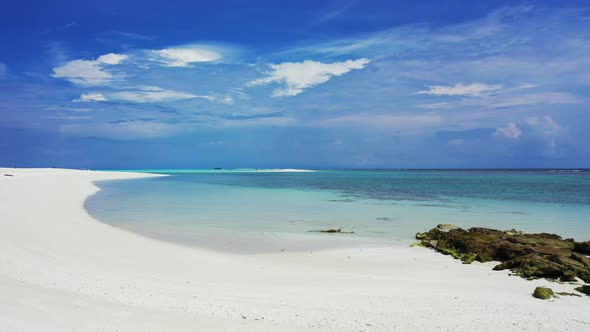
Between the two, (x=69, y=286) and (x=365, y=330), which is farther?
(x=69, y=286)

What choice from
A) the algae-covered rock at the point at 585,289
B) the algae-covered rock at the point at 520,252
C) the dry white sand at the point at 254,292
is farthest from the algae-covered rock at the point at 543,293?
the algae-covered rock at the point at 520,252

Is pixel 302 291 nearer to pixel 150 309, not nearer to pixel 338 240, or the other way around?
pixel 150 309

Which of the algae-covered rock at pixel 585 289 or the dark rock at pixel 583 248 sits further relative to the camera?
the dark rock at pixel 583 248

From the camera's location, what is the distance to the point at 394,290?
7562 millimetres

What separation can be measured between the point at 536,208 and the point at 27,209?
95.9 ft

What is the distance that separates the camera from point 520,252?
10.2 meters

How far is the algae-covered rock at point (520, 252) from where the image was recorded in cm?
872

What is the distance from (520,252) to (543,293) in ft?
10.5

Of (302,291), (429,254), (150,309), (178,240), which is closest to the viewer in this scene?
(150,309)

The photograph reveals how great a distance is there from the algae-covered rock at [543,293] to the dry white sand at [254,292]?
0.16 meters

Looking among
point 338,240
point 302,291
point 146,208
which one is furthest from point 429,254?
point 146,208

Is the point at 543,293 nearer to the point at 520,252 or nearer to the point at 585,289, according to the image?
the point at 585,289

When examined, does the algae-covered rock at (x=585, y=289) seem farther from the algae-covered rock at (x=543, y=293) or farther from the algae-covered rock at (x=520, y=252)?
the algae-covered rock at (x=520, y=252)

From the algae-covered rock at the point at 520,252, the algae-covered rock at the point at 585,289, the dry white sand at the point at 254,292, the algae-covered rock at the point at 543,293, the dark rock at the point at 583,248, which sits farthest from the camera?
the dark rock at the point at 583,248
